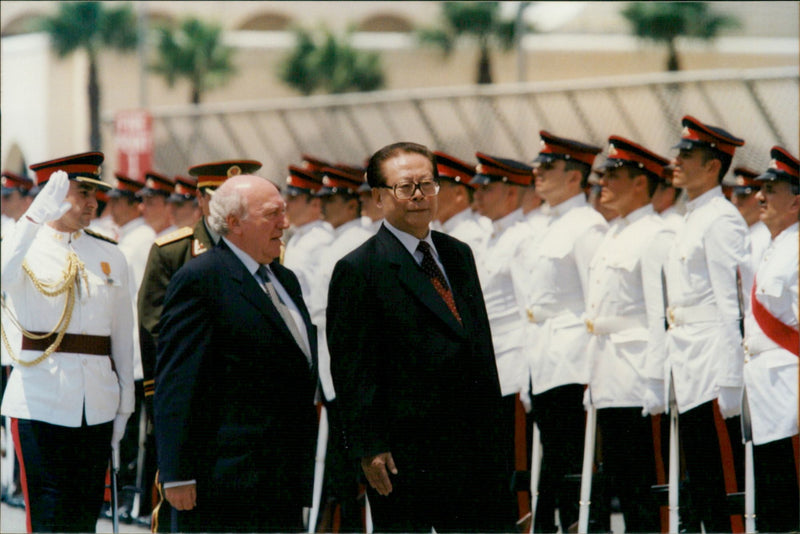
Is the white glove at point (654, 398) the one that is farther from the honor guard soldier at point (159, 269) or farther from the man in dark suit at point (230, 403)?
the man in dark suit at point (230, 403)

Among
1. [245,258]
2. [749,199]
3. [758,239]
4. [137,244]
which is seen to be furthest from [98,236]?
[749,199]

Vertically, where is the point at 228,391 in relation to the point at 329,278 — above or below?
below

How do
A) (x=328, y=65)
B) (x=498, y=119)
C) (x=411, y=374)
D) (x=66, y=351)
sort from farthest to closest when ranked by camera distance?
1. (x=328, y=65)
2. (x=498, y=119)
3. (x=66, y=351)
4. (x=411, y=374)

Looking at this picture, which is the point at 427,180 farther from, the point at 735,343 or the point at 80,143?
the point at 80,143

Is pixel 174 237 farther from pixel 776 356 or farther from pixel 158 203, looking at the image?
pixel 158 203

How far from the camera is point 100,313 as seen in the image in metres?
5.91

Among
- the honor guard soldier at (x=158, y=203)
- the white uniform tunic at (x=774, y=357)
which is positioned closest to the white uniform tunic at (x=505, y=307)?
the white uniform tunic at (x=774, y=357)

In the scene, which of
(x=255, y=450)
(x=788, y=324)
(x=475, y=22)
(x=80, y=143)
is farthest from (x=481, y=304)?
(x=475, y=22)

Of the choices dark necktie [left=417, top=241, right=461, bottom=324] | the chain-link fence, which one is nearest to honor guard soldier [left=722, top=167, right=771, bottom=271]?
the chain-link fence

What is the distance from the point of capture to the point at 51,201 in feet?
18.2

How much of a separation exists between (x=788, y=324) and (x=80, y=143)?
3144cm

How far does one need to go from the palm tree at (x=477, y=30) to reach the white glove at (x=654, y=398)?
30965 mm

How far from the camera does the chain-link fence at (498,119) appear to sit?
1377 cm

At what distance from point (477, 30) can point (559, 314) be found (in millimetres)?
31969
